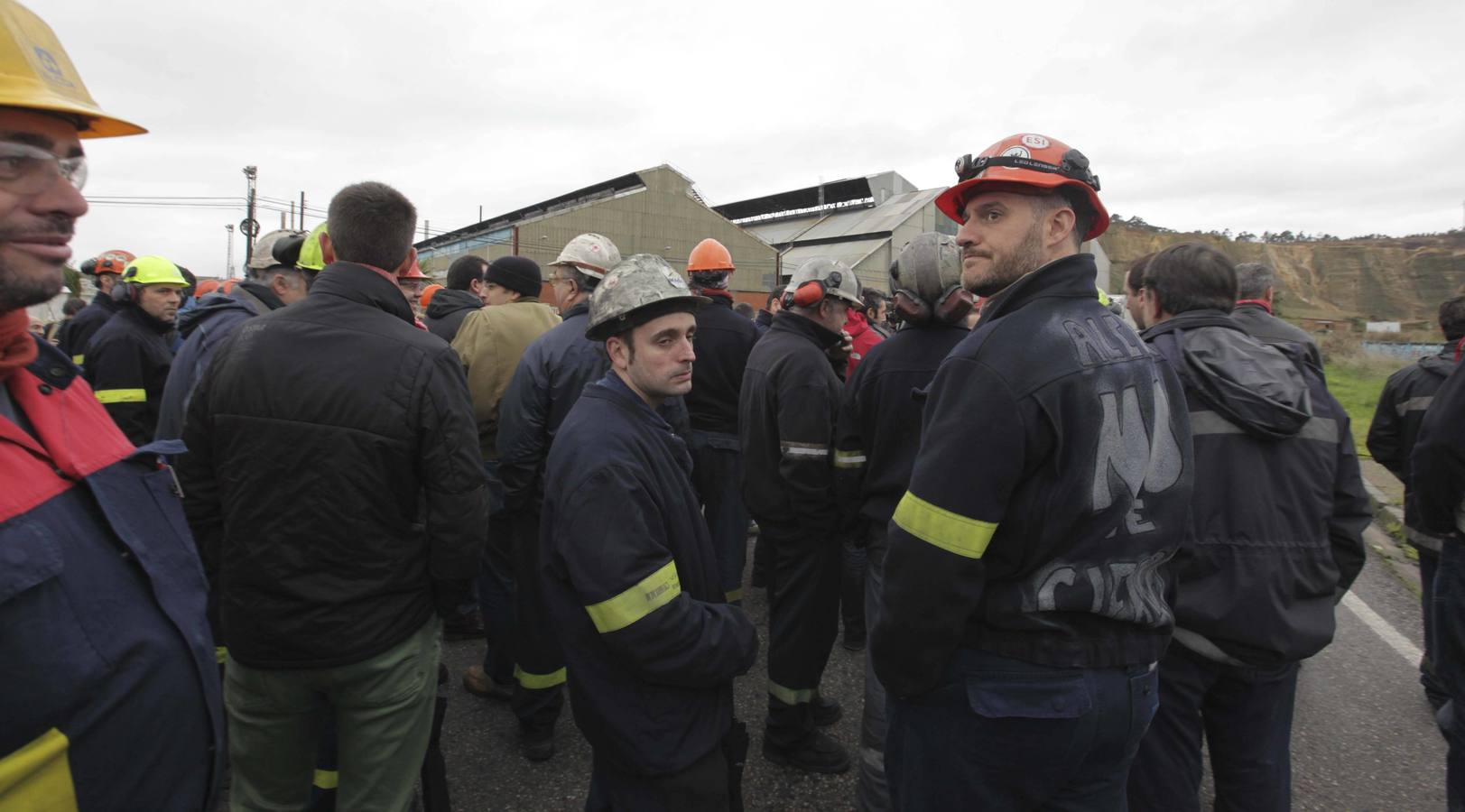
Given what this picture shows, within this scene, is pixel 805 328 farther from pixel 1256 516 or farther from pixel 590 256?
pixel 1256 516

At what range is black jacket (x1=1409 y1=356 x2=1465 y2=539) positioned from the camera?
8.47 feet

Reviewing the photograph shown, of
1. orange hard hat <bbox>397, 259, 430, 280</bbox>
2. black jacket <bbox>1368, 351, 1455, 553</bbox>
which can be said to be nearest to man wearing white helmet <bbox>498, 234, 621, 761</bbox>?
orange hard hat <bbox>397, 259, 430, 280</bbox>

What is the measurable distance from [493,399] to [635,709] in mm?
2549

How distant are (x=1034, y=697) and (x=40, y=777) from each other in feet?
6.10

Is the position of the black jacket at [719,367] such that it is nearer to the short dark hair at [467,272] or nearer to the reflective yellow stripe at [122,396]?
the short dark hair at [467,272]

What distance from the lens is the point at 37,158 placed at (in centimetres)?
105

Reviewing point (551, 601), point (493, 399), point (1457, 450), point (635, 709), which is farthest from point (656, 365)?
point (1457, 450)

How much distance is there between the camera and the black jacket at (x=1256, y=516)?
225 centimetres

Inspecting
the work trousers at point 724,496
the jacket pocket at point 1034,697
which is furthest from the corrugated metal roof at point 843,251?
the jacket pocket at point 1034,697

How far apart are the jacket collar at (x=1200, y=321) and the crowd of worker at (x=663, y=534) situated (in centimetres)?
2

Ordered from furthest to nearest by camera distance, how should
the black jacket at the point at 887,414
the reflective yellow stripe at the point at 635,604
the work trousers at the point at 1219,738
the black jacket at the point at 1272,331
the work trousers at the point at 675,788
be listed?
the black jacket at the point at 887,414, the black jacket at the point at 1272,331, the work trousers at the point at 1219,738, the work trousers at the point at 675,788, the reflective yellow stripe at the point at 635,604

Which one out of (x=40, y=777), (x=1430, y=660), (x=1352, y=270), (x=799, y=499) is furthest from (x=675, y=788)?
(x=1352, y=270)

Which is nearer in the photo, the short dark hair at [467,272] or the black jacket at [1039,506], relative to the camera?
the black jacket at [1039,506]

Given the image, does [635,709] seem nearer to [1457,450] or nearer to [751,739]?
[751,739]
